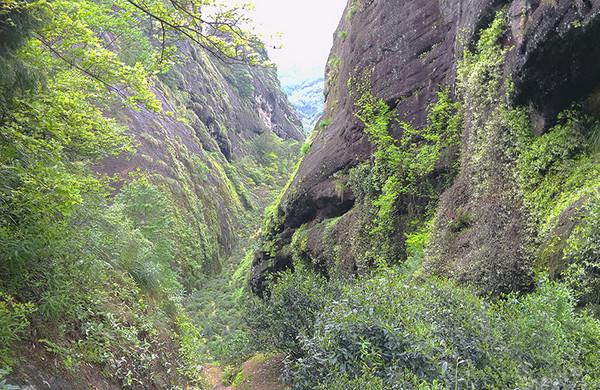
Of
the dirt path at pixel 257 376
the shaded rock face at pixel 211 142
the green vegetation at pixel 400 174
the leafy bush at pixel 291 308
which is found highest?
the shaded rock face at pixel 211 142

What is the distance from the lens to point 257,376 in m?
13.0

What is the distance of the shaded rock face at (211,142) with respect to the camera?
87.3 ft

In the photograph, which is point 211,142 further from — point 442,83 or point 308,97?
point 308,97

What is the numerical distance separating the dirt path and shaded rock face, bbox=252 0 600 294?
3.60 meters

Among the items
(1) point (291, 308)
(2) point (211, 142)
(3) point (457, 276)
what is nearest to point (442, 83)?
(3) point (457, 276)

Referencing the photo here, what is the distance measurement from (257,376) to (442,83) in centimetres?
991

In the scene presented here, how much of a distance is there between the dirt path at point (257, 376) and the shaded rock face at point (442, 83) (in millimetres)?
3602

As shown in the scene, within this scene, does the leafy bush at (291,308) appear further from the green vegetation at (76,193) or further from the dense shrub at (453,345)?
A: the dense shrub at (453,345)

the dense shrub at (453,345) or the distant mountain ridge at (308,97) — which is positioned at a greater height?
the distant mountain ridge at (308,97)

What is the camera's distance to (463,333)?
13.6ft

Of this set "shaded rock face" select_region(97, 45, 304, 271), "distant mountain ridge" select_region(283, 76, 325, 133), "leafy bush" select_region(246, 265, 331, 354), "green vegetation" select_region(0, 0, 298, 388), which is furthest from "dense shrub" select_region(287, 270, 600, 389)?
"distant mountain ridge" select_region(283, 76, 325, 133)

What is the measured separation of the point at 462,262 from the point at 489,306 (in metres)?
2.62

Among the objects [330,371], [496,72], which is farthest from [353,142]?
[330,371]

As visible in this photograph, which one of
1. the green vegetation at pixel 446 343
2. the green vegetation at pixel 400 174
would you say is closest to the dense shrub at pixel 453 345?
the green vegetation at pixel 446 343
